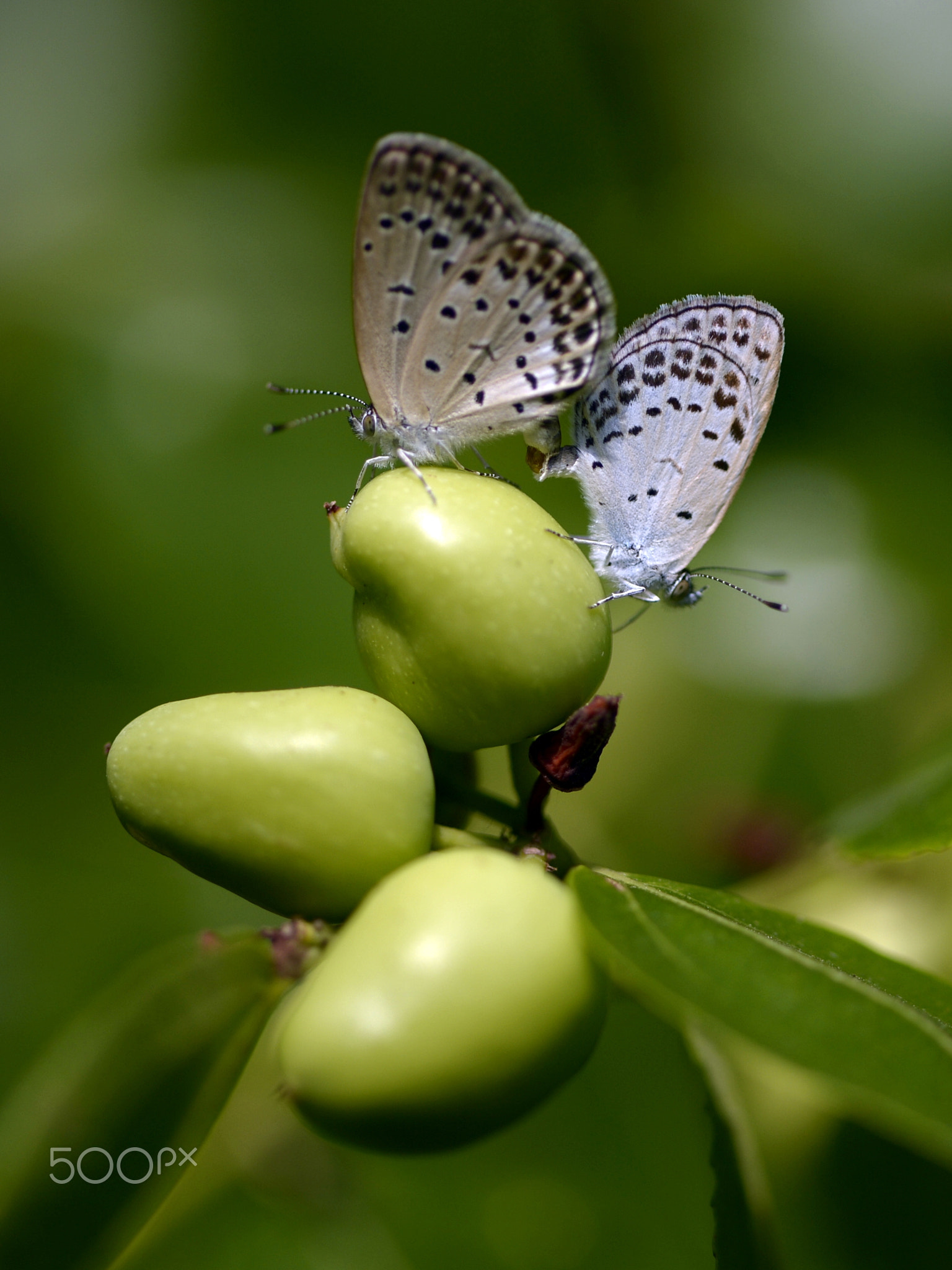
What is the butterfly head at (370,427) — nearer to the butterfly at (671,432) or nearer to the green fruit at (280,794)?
the butterfly at (671,432)

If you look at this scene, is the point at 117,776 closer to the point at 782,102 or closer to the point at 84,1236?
the point at 84,1236

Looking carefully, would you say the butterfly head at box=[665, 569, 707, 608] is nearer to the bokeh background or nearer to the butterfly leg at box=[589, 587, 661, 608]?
the butterfly leg at box=[589, 587, 661, 608]

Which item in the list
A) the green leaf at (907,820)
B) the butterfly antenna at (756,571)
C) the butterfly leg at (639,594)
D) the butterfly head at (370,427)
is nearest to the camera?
the green leaf at (907,820)

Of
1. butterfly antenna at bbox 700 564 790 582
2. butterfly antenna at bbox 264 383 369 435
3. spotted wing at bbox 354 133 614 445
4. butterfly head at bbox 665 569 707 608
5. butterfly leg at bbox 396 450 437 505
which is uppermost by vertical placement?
spotted wing at bbox 354 133 614 445

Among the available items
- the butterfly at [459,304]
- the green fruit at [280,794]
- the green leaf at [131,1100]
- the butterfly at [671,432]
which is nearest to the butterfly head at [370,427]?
the butterfly at [459,304]

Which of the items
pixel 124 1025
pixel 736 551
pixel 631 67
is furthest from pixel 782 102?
pixel 124 1025

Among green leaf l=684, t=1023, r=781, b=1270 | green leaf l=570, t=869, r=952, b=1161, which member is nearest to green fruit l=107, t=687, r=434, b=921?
green leaf l=570, t=869, r=952, b=1161

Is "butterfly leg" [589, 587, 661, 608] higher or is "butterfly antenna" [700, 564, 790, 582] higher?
"butterfly leg" [589, 587, 661, 608]
